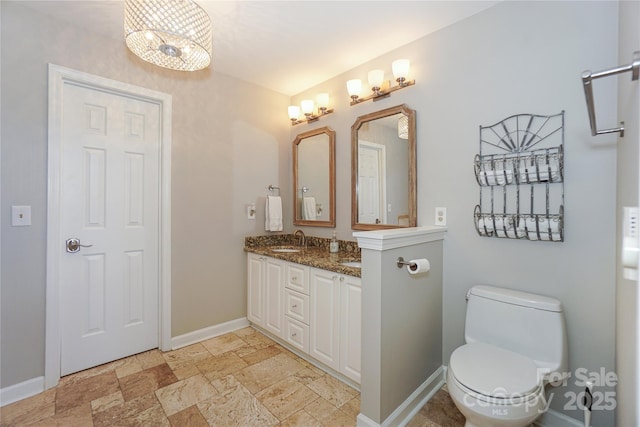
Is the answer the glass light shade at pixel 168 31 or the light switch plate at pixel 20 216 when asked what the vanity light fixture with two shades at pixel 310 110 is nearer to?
the glass light shade at pixel 168 31

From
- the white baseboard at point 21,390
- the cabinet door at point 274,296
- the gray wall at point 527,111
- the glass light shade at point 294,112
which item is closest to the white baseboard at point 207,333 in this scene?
the cabinet door at point 274,296

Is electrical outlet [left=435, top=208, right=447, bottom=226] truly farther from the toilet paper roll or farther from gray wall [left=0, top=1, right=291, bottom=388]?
gray wall [left=0, top=1, right=291, bottom=388]

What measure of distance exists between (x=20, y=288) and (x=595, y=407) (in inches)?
132

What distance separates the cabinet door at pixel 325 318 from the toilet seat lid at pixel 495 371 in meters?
0.77

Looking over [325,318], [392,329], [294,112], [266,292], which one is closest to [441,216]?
[392,329]

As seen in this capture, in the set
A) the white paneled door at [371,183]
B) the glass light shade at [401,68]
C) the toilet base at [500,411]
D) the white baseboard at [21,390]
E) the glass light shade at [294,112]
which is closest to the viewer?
the toilet base at [500,411]

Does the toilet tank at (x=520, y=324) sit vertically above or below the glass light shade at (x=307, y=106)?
below

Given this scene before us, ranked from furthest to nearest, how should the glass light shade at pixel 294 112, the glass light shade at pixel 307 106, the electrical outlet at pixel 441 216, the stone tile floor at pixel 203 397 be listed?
the glass light shade at pixel 294 112, the glass light shade at pixel 307 106, the electrical outlet at pixel 441 216, the stone tile floor at pixel 203 397

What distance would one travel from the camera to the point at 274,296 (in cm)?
246

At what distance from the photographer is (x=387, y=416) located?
5.01 feet

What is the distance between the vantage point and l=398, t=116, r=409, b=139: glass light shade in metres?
2.14

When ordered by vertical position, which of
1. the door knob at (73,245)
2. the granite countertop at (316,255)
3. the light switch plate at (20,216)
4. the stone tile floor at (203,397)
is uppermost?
the light switch plate at (20,216)

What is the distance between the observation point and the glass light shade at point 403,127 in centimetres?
214

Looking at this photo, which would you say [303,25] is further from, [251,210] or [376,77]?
[251,210]
